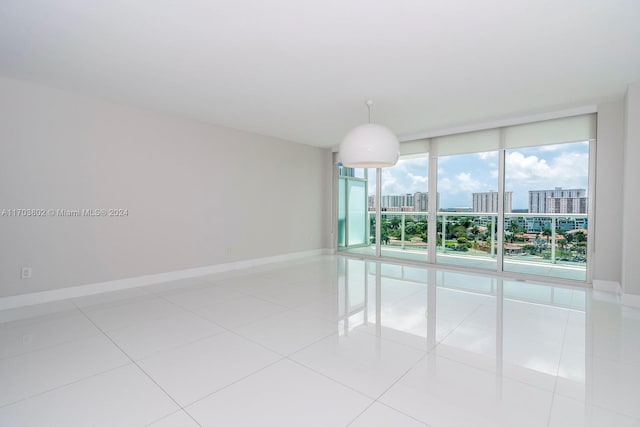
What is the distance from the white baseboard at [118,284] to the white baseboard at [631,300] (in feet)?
16.3

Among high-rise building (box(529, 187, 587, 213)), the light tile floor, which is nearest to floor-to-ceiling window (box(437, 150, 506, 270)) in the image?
high-rise building (box(529, 187, 587, 213))

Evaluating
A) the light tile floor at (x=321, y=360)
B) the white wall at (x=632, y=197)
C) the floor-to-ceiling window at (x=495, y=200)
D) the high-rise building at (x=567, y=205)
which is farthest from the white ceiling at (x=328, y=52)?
the light tile floor at (x=321, y=360)

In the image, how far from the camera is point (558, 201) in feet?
14.3

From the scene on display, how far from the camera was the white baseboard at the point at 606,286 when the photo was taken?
373 cm

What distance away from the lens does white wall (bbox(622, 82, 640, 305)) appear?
326 centimetres

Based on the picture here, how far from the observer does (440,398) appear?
165 cm

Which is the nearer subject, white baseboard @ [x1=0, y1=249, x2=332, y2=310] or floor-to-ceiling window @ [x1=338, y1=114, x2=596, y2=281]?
white baseboard @ [x1=0, y1=249, x2=332, y2=310]

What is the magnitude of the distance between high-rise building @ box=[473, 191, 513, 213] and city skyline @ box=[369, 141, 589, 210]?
7 cm

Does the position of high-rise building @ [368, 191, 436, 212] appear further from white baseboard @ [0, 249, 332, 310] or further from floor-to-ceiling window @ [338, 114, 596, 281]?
white baseboard @ [0, 249, 332, 310]

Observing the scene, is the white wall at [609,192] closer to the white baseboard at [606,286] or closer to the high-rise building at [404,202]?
the white baseboard at [606,286]

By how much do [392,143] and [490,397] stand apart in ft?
7.76

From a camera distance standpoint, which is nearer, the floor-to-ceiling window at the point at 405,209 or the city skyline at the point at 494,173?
the city skyline at the point at 494,173

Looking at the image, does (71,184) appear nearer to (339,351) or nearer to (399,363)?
(339,351)

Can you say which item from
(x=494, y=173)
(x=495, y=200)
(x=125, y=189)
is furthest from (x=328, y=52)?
(x=495, y=200)
